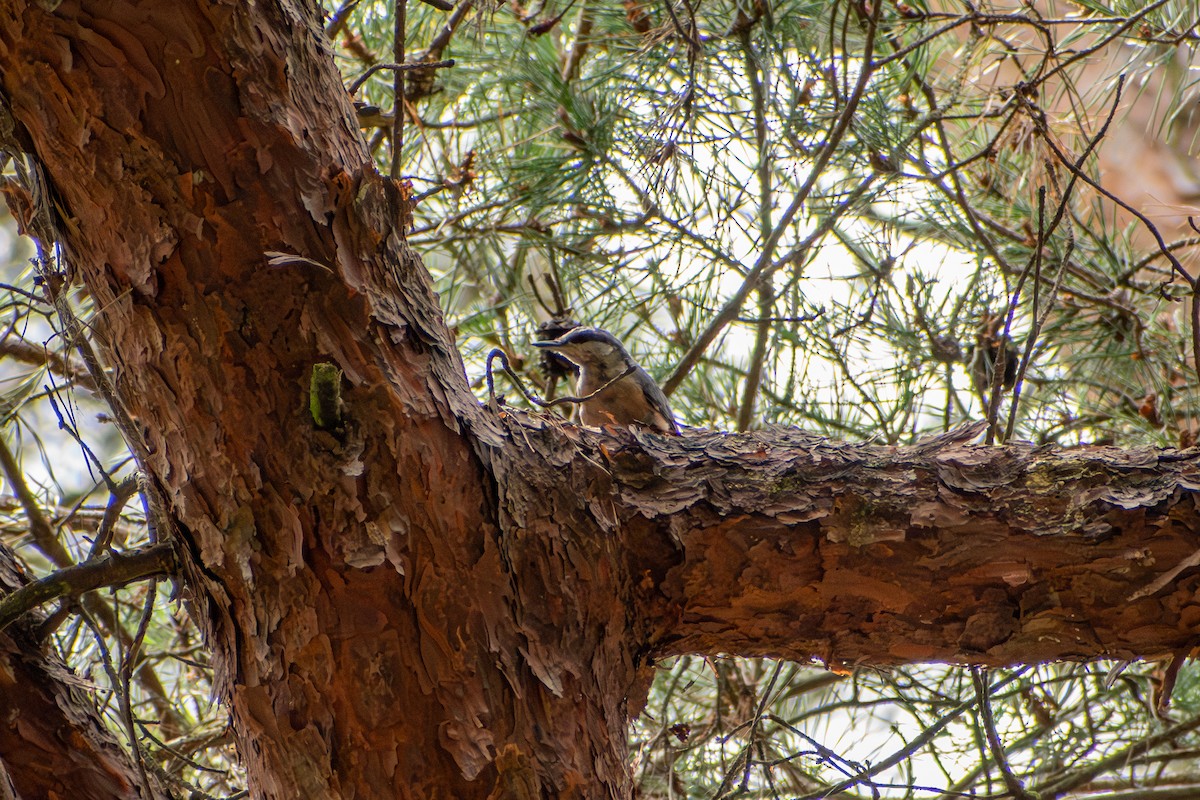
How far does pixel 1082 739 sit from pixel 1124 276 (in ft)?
3.38

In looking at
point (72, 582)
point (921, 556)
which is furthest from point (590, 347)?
point (72, 582)

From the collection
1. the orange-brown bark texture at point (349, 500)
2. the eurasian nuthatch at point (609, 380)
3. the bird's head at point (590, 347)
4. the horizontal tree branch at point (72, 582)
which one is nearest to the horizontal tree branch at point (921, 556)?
the orange-brown bark texture at point (349, 500)

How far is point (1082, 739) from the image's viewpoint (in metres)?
2.28

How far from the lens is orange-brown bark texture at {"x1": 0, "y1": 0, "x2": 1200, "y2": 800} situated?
997 mm

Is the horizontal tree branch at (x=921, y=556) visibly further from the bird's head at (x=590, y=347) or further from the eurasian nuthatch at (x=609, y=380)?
the bird's head at (x=590, y=347)

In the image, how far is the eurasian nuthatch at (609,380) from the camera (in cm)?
241

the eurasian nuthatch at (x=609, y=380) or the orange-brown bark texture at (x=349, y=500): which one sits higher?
the eurasian nuthatch at (x=609, y=380)

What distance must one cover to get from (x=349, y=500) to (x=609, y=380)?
5.06 ft

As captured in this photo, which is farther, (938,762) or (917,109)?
(917,109)

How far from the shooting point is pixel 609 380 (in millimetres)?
2525

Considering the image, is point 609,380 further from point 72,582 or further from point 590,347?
point 72,582

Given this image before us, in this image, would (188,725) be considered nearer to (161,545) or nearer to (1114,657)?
(161,545)

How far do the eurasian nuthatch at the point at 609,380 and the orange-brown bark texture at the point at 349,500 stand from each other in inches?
46.1

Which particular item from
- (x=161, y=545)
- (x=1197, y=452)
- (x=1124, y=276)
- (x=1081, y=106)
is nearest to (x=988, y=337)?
(x=1124, y=276)
